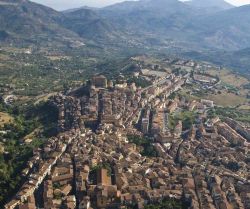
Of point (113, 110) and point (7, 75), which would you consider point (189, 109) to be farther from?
point (7, 75)

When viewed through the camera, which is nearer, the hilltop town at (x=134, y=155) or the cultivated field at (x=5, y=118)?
the hilltop town at (x=134, y=155)

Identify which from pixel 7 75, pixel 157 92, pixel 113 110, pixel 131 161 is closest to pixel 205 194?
pixel 131 161

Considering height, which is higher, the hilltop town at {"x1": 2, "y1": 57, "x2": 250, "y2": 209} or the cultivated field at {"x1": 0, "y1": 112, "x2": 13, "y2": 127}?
the hilltop town at {"x1": 2, "y1": 57, "x2": 250, "y2": 209}

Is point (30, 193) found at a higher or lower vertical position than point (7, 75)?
higher

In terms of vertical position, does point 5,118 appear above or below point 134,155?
below

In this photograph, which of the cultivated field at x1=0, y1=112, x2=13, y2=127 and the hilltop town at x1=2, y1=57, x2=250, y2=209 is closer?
the hilltop town at x1=2, y1=57, x2=250, y2=209

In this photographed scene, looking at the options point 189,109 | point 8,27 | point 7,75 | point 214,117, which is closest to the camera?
point 214,117

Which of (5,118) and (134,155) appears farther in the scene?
(5,118)

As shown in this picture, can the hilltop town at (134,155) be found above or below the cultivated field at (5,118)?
above
